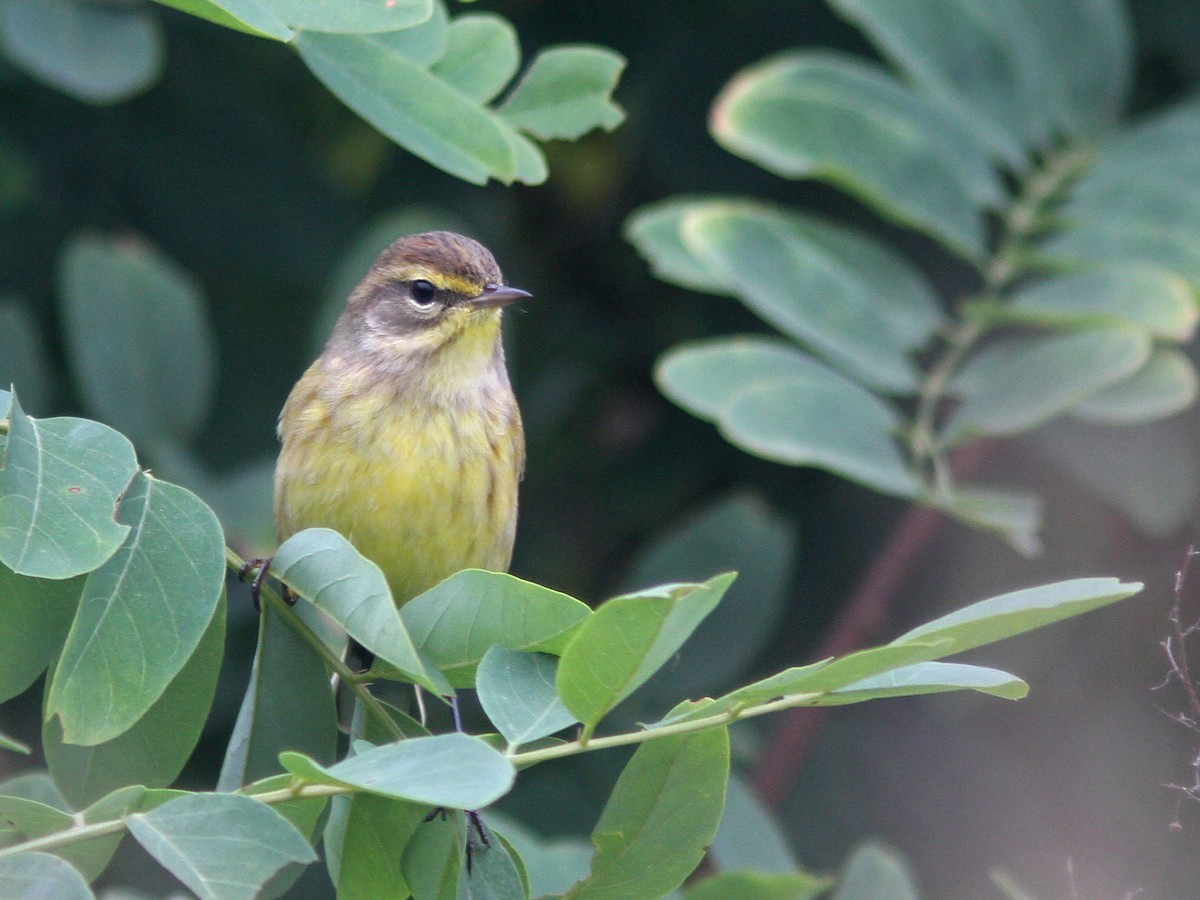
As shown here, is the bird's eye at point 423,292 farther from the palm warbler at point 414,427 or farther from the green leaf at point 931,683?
the green leaf at point 931,683

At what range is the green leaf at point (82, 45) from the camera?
365 centimetres

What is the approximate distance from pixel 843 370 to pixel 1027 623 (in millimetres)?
1898

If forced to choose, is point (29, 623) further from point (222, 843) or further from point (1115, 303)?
point (1115, 303)

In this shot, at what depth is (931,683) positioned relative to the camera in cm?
169

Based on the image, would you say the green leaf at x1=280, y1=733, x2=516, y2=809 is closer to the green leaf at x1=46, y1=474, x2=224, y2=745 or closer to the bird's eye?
the green leaf at x1=46, y1=474, x2=224, y2=745

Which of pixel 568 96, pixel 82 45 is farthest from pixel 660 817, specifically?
pixel 82 45

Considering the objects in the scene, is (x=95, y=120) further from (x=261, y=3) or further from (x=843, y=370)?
(x=261, y=3)

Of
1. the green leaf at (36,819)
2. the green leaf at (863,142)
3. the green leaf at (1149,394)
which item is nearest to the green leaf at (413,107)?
the green leaf at (36,819)

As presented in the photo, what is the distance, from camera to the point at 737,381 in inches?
126

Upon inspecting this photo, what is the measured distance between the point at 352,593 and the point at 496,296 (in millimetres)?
1843

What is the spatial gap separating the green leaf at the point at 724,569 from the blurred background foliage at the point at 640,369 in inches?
5.9

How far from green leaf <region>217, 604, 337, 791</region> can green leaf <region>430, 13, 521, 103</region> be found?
3.33ft

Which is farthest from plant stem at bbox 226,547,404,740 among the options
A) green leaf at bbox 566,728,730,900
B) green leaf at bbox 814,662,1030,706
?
green leaf at bbox 814,662,1030,706

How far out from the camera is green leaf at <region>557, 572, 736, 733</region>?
1.58 m
